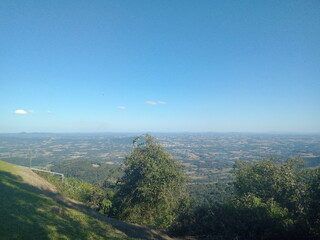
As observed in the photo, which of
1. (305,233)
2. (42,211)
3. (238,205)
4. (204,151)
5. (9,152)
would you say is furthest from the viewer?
(204,151)

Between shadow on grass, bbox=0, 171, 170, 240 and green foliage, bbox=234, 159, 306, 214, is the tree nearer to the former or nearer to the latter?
shadow on grass, bbox=0, 171, 170, 240

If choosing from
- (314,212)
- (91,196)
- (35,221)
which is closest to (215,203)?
(314,212)

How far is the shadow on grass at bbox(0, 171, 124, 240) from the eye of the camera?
703 centimetres

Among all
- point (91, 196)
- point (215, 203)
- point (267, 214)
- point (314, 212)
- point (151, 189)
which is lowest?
point (91, 196)

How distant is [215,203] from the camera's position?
14.9 m

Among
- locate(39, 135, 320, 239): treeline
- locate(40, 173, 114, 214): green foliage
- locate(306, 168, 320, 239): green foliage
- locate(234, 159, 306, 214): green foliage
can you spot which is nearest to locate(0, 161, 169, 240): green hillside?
A: locate(39, 135, 320, 239): treeline

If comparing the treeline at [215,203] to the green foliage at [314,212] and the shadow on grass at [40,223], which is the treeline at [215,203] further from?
the shadow on grass at [40,223]

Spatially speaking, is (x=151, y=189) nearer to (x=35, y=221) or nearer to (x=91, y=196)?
(x=91, y=196)

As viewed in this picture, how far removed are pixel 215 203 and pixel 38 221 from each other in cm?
1170

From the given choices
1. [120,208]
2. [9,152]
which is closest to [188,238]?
[120,208]

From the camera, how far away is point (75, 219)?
32.3 feet

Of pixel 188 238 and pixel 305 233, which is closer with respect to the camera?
pixel 305 233

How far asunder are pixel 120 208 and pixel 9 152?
215ft

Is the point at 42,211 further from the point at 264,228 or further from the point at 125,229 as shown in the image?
the point at 264,228
